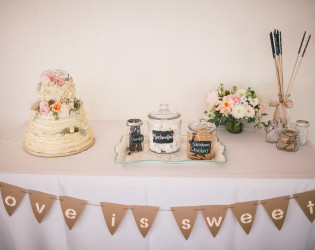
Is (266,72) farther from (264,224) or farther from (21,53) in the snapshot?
(21,53)

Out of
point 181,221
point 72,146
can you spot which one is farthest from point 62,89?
point 181,221

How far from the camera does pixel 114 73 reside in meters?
1.67

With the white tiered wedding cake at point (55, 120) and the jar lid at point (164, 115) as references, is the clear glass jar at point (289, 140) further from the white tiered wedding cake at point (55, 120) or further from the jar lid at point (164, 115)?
the white tiered wedding cake at point (55, 120)

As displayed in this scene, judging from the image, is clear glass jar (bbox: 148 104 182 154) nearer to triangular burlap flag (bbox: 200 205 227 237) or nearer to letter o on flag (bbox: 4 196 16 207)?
triangular burlap flag (bbox: 200 205 227 237)

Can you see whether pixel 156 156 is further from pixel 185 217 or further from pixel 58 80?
pixel 58 80

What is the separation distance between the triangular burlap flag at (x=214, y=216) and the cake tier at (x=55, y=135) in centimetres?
67

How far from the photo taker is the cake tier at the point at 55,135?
1.23 meters

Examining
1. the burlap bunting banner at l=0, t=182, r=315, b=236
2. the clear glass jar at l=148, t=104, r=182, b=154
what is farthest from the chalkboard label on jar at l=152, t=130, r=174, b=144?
the burlap bunting banner at l=0, t=182, r=315, b=236

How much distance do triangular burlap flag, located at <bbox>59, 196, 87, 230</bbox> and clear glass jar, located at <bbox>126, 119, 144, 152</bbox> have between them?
35 cm

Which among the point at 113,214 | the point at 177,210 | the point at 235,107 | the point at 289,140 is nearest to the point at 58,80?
the point at 113,214

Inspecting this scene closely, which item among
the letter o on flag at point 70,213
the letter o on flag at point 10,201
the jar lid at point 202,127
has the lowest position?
the letter o on flag at point 70,213

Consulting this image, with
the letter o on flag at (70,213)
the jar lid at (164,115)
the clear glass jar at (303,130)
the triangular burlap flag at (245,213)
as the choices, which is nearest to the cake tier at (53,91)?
the jar lid at (164,115)

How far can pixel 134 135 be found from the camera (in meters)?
1.29

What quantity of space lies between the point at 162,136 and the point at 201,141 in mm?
186
